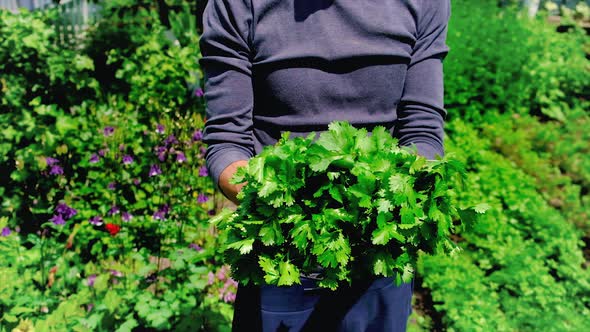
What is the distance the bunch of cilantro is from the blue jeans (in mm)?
238

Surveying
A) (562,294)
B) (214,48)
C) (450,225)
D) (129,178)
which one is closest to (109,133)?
(129,178)

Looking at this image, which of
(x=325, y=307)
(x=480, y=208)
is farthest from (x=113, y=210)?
(x=480, y=208)

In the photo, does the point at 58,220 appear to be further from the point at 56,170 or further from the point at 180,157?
the point at 180,157

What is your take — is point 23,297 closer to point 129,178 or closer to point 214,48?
point 129,178

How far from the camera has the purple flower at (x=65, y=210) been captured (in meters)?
2.97

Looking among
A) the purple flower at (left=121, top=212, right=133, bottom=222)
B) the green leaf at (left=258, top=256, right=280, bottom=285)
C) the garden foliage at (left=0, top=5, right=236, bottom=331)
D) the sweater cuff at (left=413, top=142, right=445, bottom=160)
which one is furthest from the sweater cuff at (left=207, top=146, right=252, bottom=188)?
the purple flower at (left=121, top=212, right=133, bottom=222)

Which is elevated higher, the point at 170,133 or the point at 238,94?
the point at 238,94

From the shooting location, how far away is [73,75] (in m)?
3.77

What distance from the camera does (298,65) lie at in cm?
146

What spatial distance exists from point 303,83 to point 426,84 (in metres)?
0.41

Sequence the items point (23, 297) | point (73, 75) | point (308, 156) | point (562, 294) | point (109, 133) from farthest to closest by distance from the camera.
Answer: point (73, 75) → point (109, 133) → point (562, 294) → point (23, 297) → point (308, 156)

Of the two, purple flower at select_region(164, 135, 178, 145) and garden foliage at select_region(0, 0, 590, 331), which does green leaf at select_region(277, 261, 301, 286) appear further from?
purple flower at select_region(164, 135, 178, 145)

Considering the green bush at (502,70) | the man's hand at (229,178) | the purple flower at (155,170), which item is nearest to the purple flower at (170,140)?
the purple flower at (155,170)

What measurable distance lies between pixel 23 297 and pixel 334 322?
166cm
